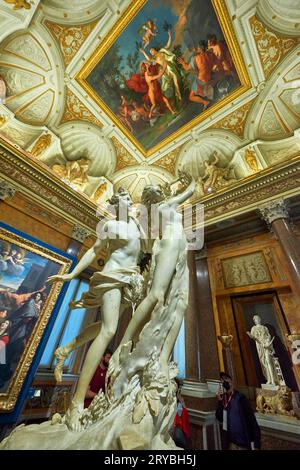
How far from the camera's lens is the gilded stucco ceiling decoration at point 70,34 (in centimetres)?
487

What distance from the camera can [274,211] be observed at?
5.13 meters

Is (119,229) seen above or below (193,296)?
below

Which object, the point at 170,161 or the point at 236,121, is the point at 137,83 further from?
the point at 236,121

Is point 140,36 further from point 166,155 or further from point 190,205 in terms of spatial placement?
point 190,205

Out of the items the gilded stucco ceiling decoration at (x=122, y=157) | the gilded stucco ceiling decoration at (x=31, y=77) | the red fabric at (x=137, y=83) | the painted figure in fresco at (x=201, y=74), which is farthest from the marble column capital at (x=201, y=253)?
the gilded stucco ceiling decoration at (x=31, y=77)

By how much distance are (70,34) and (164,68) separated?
8.33 ft

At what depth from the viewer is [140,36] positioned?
5.27 metres

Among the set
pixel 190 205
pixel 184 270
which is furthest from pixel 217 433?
pixel 190 205

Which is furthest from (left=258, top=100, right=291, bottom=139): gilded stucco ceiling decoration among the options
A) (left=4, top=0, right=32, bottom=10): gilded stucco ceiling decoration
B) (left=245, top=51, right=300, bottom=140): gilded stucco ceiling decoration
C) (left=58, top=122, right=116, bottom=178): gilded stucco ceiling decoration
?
(left=4, top=0, right=32, bottom=10): gilded stucco ceiling decoration

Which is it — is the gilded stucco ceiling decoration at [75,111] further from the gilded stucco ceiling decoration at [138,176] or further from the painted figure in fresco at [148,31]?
the painted figure in fresco at [148,31]

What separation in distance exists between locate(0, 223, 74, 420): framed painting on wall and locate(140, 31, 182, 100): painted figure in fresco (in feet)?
19.3

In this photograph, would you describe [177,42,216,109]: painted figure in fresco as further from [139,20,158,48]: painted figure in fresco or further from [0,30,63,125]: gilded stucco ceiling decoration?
[0,30,63,125]: gilded stucco ceiling decoration
